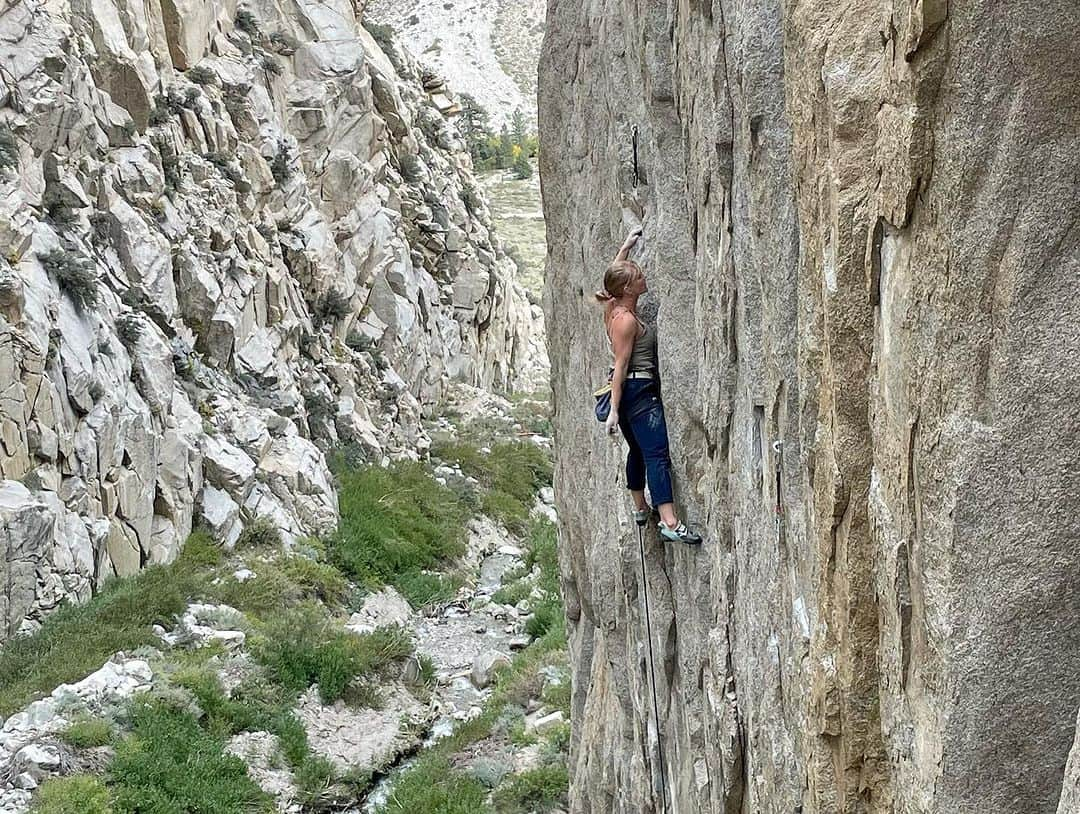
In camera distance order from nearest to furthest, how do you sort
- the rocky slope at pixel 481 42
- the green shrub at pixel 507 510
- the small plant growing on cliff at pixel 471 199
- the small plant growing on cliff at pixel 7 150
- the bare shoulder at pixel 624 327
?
1. the bare shoulder at pixel 624 327
2. the small plant growing on cliff at pixel 7 150
3. the green shrub at pixel 507 510
4. the small plant growing on cliff at pixel 471 199
5. the rocky slope at pixel 481 42

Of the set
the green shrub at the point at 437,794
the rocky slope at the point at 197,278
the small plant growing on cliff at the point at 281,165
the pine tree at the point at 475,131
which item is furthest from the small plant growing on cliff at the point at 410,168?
the pine tree at the point at 475,131

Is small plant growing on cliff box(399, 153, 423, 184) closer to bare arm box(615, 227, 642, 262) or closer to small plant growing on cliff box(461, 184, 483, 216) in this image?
small plant growing on cliff box(461, 184, 483, 216)

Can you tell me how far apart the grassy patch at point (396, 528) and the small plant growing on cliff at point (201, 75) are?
843 centimetres

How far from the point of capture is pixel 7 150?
15398mm

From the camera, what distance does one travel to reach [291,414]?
20500mm

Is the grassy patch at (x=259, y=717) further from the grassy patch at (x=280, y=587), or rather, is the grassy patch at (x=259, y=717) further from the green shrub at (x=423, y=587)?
the green shrub at (x=423, y=587)

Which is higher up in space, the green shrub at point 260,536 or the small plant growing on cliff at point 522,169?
the small plant growing on cliff at point 522,169

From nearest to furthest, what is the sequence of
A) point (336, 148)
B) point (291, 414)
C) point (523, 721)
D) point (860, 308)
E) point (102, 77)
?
1. point (860, 308)
2. point (523, 721)
3. point (102, 77)
4. point (291, 414)
5. point (336, 148)

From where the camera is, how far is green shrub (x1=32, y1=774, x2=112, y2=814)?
10336mm

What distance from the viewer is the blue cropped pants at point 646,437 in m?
5.90

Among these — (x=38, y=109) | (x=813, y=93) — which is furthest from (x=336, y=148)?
(x=813, y=93)

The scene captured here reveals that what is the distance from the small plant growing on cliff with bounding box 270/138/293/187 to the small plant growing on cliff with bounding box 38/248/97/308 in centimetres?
799

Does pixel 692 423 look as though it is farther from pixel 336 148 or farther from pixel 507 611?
pixel 336 148

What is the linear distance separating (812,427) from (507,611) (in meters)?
14.4
